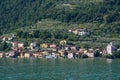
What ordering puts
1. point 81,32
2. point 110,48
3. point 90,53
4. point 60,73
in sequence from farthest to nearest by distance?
1. point 81,32
2. point 90,53
3. point 110,48
4. point 60,73

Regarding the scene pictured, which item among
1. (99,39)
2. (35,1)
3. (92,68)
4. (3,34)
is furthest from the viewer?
(35,1)

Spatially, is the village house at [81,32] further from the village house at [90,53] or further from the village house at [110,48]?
the village house at [110,48]

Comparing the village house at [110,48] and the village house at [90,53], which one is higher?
the village house at [110,48]

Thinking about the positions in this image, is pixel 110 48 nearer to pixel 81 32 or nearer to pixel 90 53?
pixel 90 53

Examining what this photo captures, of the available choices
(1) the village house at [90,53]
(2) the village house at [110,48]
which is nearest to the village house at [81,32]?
(1) the village house at [90,53]

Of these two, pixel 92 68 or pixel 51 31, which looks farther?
pixel 51 31

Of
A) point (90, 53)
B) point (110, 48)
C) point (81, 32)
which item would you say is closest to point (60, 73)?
point (110, 48)

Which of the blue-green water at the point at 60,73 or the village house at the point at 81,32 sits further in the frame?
the village house at the point at 81,32

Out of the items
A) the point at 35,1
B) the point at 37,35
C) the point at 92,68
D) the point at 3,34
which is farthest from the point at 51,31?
the point at 92,68

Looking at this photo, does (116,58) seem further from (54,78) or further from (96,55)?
(54,78)

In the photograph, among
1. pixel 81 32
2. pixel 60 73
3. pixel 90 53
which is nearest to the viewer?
pixel 60 73

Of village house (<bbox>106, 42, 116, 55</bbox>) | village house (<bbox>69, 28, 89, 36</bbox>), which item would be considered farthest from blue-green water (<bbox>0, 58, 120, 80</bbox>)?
village house (<bbox>69, 28, 89, 36</bbox>)
